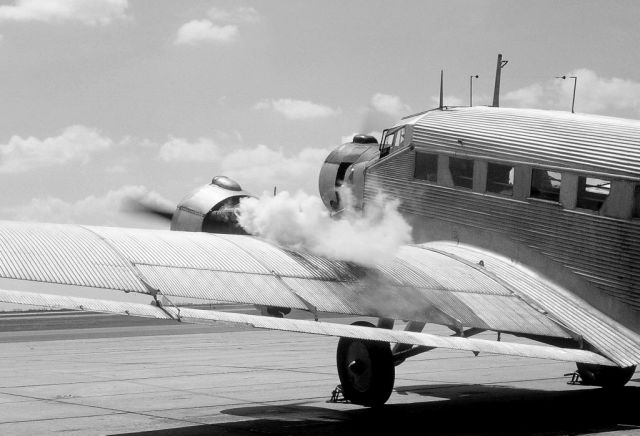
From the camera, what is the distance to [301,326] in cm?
1070

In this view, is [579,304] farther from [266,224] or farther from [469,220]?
[266,224]

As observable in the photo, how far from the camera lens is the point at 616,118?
607 inches

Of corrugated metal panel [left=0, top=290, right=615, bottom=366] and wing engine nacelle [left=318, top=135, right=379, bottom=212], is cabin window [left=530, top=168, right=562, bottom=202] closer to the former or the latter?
corrugated metal panel [left=0, top=290, right=615, bottom=366]

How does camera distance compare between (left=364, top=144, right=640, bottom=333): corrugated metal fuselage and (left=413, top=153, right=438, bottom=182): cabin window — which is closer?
(left=364, top=144, right=640, bottom=333): corrugated metal fuselage

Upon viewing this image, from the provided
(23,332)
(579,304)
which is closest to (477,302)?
(579,304)

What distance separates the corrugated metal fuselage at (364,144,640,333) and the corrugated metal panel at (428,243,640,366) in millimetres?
132

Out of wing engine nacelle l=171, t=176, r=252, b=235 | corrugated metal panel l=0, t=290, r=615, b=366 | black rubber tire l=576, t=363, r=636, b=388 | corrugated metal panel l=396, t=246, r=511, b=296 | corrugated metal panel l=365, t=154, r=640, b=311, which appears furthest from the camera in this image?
wing engine nacelle l=171, t=176, r=252, b=235

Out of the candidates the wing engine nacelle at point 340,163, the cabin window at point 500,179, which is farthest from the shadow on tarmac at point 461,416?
the wing engine nacelle at point 340,163

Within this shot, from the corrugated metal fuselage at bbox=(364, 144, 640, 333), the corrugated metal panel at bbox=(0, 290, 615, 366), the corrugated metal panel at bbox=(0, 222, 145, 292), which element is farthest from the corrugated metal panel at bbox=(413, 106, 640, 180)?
the corrugated metal panel at bbox=(0, 222, 145, 292)

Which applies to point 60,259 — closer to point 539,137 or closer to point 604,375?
point 539,137

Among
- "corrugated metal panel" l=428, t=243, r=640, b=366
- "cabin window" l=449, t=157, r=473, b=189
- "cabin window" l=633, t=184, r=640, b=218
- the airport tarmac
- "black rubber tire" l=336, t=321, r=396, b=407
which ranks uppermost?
"cabin window" l=449, t=157, r=473, b=189

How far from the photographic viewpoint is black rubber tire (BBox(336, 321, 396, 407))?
15.2 m

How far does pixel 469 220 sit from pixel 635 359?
3.54 meters

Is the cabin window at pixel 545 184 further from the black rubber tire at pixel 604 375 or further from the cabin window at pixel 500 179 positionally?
the black rubber tire at pixel 604 375
